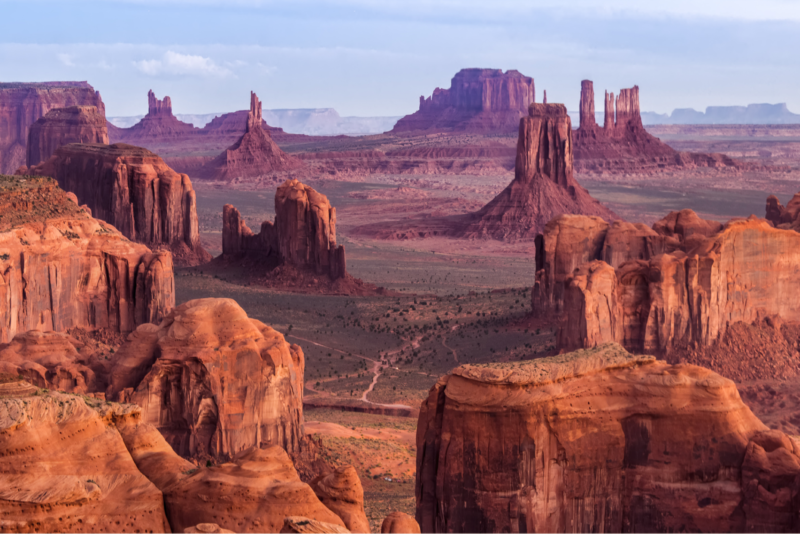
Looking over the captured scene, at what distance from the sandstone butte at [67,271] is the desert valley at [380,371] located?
4.1 inches

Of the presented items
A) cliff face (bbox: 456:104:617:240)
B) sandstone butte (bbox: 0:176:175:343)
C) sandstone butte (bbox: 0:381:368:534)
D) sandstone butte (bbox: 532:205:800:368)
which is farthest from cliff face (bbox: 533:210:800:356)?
cliff face (bbox: 456:104:617:240)

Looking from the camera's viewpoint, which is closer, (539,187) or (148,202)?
(148,202)

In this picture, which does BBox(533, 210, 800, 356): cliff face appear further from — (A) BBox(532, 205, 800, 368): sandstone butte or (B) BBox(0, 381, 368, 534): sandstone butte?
(B) BBox(0, 381, 368, 534): sandstone butte

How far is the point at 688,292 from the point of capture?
149 feet

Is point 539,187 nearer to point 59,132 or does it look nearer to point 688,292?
point 688,292

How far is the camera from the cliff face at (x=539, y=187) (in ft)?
366

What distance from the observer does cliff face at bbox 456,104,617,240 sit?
112 meters

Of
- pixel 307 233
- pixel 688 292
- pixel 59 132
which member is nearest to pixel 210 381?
pixel 688 292

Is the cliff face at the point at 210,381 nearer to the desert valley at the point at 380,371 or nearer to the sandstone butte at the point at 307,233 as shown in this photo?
the desert valley at the point at 380,371

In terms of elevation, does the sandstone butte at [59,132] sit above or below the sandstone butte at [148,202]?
above

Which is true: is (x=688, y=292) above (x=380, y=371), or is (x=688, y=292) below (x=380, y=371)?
above

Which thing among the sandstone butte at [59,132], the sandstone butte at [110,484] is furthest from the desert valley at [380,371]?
the sandstone butte at [59,132]

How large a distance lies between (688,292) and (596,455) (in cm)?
2559

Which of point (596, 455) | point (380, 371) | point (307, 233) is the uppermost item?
point (307, 233)
